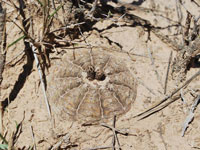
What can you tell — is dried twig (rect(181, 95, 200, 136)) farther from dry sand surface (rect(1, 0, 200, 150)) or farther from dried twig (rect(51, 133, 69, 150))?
dried twig (rect(51, 133, 69, 150))

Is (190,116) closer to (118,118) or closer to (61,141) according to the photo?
(118,118)

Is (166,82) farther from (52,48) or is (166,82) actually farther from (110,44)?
(52,48)

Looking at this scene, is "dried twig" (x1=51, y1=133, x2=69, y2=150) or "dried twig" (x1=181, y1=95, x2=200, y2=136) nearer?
"dried twig" (x1=51, y1=133, x2=69, y2=150)

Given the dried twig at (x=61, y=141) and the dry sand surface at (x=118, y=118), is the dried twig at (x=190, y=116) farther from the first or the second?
the dried twig at (x=61, y=141)

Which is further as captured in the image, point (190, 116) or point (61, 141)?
point (190, 116)

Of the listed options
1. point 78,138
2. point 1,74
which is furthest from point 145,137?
point 1,74

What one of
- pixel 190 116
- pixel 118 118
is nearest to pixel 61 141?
pixel 118 118

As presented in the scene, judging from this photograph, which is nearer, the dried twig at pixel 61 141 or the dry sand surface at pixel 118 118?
the dried twig at pixel 61 141

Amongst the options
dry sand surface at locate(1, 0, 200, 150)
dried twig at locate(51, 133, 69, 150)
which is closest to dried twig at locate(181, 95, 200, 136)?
dry sand surface at locate(1, 0, 200, 150)

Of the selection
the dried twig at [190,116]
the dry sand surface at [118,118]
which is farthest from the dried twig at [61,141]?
the dried twig at [190,116]
